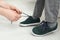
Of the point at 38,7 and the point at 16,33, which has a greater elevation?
the point at 38,7

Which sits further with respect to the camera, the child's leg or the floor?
the child's leg

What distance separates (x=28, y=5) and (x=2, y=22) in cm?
58

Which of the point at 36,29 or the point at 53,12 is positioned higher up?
the point at 53,12

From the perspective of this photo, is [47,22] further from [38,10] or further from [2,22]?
[2,22]

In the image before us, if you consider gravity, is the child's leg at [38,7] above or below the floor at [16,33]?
above

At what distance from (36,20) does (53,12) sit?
0.92 feet

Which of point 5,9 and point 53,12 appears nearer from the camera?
point 53,12

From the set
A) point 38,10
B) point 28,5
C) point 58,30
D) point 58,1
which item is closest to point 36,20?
point 38,10

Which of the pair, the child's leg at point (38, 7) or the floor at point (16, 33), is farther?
the child's leg at point (38, 7)

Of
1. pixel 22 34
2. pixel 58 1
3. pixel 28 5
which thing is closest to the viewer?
pixel 58 1

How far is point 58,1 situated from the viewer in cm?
118

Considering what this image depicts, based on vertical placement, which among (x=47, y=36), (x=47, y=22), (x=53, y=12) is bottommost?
(x=47, y=36)

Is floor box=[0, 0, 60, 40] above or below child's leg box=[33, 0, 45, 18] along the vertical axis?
below

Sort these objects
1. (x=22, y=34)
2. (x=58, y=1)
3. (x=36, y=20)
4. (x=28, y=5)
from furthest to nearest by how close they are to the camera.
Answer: (x=28, y=5) → (x=36, y=20) → (x=22, y=34) → (x=58, y=1)
